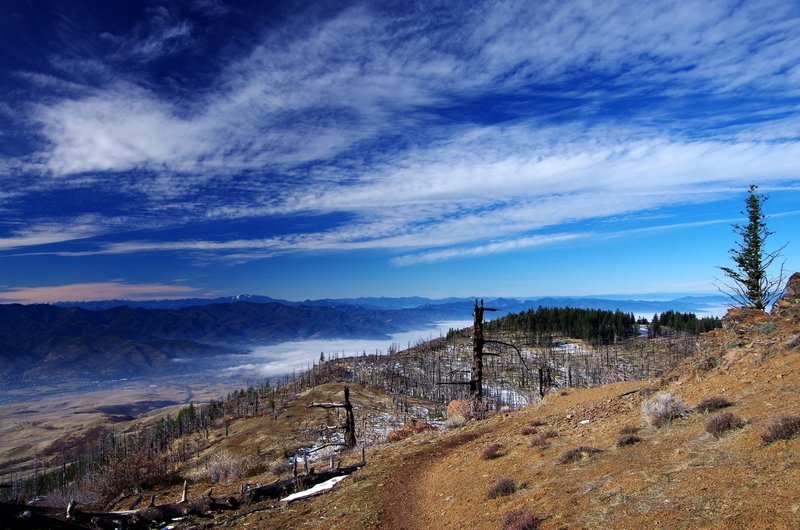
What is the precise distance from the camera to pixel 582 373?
18675 centimetres

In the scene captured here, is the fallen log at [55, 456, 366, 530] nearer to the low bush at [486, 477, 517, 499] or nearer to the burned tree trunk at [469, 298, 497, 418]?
the low bush at [486, 477, 517, 499]

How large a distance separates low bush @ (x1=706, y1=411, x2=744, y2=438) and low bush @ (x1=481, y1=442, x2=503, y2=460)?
8.82 meters

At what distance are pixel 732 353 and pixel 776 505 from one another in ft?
45.5

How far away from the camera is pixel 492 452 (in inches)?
802

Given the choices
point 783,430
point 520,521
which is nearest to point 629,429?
point 783,430

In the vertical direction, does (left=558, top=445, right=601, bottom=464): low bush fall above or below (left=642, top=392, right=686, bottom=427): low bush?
below

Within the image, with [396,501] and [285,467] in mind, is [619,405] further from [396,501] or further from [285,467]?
[285,467]

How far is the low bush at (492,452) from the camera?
20156mm

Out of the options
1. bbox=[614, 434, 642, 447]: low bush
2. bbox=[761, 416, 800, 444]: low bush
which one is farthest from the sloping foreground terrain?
bbox=[761, 416, 800, 444]: low bush

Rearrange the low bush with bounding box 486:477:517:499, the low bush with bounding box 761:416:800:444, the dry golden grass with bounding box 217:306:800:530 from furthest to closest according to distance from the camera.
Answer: the low bush with bounding box 486:477:517:499 → the low bush with bounding box 761:416:800:444 → the dry golden grass with bounding box 217:306:800:530

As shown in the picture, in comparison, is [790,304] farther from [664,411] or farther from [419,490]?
[419,490]

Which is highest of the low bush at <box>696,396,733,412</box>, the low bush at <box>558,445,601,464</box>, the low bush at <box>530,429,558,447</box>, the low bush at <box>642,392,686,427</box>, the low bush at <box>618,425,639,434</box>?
the low bush at <box>696,396,733,412</box>

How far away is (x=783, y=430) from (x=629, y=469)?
3.90m

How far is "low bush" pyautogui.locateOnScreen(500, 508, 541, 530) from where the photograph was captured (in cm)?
1114
